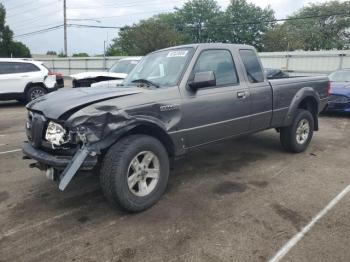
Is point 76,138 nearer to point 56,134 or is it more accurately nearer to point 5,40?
point 56,134

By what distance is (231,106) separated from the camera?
190 inches

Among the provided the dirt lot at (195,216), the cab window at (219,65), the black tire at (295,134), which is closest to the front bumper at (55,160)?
the dirt lot at (195,216)

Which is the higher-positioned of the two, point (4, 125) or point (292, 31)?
point (292, 31)

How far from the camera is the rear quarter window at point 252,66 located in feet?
17.2

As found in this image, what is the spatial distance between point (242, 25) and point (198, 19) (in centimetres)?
915

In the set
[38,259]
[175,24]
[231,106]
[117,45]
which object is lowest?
[38,259]

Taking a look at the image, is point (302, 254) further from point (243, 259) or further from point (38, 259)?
point (38, 259)

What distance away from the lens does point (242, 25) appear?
63875 millimetres

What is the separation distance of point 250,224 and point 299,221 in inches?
20.7

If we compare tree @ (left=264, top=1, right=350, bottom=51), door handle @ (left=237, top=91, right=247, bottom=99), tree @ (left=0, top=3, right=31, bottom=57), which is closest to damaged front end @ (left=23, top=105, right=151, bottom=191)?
door handle @ (left=237, top=91, right=247, bottom=99)

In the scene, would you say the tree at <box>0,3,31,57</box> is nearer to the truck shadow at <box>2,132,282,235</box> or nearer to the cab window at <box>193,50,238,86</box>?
the truck shadow at <box>2,132,282,235</box>

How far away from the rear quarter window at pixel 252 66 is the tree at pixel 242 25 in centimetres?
6044

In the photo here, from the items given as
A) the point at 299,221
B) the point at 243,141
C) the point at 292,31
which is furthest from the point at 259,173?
the point at 292,31

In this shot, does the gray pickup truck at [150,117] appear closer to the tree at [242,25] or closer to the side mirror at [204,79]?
the side mirror at [204,79]
